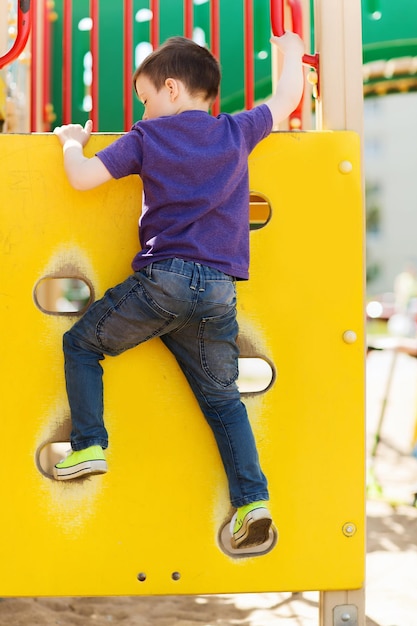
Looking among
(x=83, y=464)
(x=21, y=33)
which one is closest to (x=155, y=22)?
(x=21, y=33)

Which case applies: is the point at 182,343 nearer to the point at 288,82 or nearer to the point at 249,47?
the point at 288,82

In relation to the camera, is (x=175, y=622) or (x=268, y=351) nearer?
(x=268, y=351)

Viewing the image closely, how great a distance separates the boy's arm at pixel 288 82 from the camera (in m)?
1.85

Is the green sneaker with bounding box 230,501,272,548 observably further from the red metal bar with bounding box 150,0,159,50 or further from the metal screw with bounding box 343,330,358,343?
the red metal bar with bounding box 150,0,159,50

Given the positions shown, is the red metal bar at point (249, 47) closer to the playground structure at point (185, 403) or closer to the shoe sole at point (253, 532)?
the playground structure at point (185, 403)

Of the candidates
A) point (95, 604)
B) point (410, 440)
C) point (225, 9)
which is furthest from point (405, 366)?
point (95, 604)

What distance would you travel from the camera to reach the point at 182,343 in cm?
179

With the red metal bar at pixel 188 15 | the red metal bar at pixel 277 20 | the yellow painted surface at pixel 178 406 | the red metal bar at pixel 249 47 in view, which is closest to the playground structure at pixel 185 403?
the yellow painted surface at pixel 178 406

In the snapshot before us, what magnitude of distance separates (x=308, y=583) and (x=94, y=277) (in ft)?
3.01

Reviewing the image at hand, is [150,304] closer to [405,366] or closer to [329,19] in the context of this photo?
[329,19]

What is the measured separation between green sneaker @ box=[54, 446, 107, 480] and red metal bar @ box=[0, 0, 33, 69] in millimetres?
1018

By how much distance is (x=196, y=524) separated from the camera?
186 cm

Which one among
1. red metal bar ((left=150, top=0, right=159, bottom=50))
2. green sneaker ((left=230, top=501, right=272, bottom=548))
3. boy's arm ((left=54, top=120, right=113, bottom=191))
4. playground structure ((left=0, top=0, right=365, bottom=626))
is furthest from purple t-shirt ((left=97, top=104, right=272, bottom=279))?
red metal bar ((left=150, top=0, right=159, bottom=50))

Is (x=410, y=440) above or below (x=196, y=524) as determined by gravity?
below
